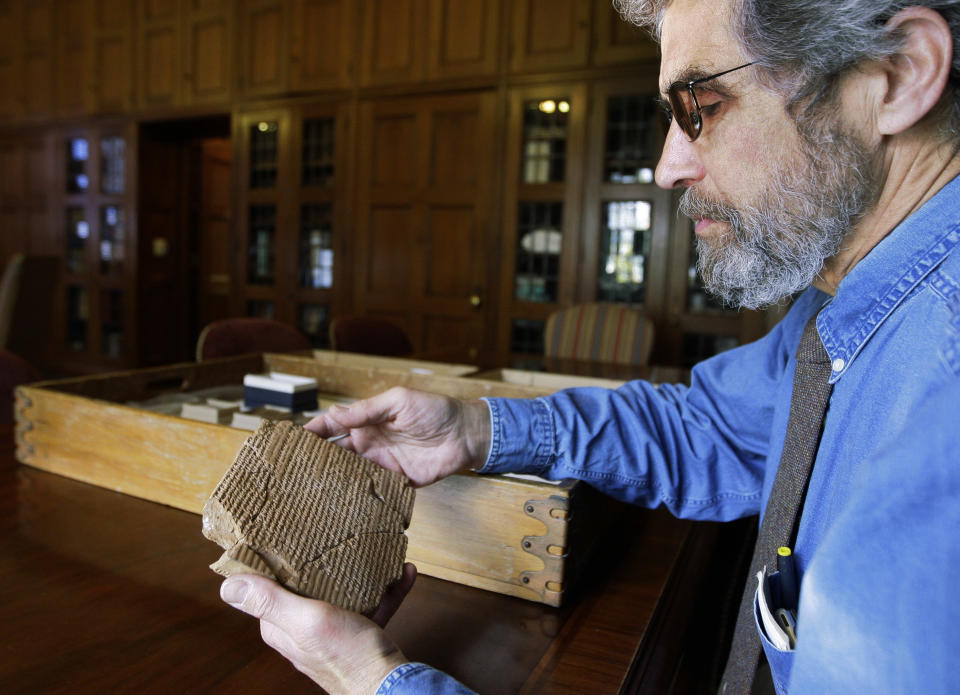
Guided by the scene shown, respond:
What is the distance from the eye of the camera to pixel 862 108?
2.15 feet

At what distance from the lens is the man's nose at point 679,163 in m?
0.80

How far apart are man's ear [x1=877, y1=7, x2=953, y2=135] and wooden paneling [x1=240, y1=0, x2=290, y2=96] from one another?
493cm

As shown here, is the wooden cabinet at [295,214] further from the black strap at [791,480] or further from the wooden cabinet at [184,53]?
the black strap at [791,480]

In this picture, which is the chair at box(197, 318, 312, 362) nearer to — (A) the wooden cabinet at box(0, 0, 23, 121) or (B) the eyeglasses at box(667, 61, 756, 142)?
(B) the eyeglasses at box(667, 61, 756, 142)

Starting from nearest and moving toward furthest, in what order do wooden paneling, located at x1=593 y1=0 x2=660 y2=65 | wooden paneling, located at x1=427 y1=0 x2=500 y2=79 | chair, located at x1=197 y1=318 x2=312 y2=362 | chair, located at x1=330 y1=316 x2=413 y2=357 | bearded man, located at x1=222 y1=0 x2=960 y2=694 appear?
bearded man, located at x1=222 y1=0 x2=960 y2=694 → chair, located at x1=197 y1=318 x2=312 y2=362 → chair, located at x1=330 y1=316 x2=413 y2=357 → wooden paneling, located at x1=593 y1=0 x2=660 y2=65 → wooden paneling, located at x1=427 y1=0 x2=500 y2=79

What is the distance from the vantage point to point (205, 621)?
2.31ft

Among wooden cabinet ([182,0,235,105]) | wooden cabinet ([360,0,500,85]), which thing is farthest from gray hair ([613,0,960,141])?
wooden cabinet ([182,0,235,105])

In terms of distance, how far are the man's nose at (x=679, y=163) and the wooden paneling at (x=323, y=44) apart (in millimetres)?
4303

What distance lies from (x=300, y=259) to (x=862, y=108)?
4.69 meters

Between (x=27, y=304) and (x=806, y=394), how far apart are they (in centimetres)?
381

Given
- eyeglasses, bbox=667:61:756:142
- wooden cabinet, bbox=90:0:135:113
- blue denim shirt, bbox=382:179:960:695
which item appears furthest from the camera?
wooden cabinet, bbox=90:0:135:113

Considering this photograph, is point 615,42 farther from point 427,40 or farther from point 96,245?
point 96,245

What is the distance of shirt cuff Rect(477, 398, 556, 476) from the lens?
90 cm

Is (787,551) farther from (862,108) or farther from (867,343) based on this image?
(862,108)
